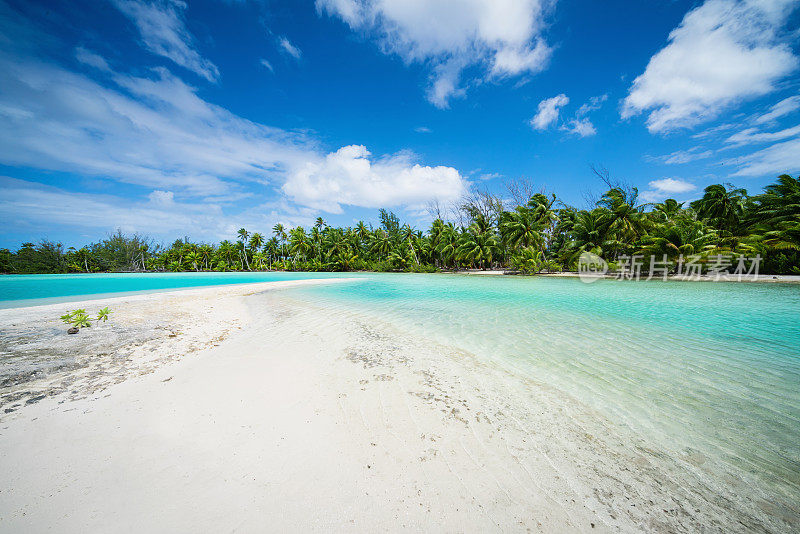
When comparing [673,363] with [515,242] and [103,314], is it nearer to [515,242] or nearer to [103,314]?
[103,314]

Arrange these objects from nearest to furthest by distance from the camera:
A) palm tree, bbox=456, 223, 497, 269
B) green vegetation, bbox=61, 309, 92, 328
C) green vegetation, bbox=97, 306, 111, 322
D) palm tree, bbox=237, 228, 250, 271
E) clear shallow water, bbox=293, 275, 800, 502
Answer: clear shallow water, bbox=293, 275, 800, 502
green vegetation, bbox=61, 309, 92, 328
green vegetation, bbox=97, 306, 111, 322
palm tree, bbox=456, 223, 497, 269
palm tree, bbox=237, 228, 250, 271

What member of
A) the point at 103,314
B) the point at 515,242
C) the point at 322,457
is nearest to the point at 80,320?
the point at 103,314

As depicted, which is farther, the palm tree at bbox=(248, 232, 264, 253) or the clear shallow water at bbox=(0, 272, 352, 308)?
the palm tree at bbox=(248, 232, 264, 253)

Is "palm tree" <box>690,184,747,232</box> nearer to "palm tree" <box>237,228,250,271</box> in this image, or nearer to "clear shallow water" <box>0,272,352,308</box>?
"clear shallow water" <box>0,272,352,308</box>

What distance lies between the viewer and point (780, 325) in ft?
21.9

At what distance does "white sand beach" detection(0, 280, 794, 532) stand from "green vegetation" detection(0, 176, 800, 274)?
A: 82.4 ft

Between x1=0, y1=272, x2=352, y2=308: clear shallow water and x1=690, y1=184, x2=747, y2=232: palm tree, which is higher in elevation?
x1=690, y1=184, x2=747, y2=232: palm tree

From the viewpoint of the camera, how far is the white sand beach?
1752 mm

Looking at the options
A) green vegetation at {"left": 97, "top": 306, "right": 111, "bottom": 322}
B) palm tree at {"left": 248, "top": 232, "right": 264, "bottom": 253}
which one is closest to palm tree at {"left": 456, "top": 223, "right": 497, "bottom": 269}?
green vegetation at {"left": 97, "top": 306, "right": 111, "bottom": 322}

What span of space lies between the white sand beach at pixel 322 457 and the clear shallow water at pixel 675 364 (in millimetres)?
470

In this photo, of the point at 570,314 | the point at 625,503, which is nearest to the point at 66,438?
the point at 625,503

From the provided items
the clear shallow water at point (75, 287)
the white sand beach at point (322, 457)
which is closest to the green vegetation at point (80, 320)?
the white sand beach at point (322, 457)

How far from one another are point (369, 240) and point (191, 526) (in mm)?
50529

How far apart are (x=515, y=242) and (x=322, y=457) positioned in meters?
32.8
